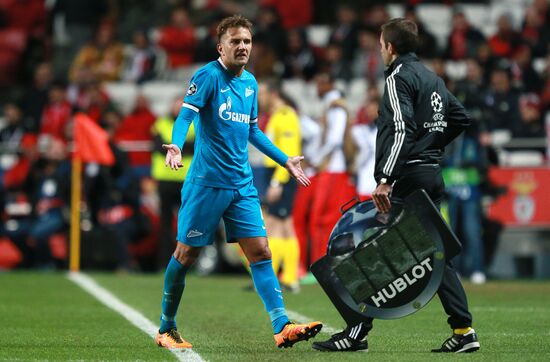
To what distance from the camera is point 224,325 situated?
10391mm

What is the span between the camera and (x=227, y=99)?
852 cm


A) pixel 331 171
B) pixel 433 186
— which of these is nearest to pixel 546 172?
pixel 331 171

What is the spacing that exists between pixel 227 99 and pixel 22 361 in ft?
7.02

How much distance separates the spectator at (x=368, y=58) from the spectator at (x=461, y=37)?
131cm

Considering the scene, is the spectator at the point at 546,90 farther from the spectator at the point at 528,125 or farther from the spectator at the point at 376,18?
the spectator at the point at 376,18

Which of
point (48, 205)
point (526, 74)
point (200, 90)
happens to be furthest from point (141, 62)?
point (200, 90)

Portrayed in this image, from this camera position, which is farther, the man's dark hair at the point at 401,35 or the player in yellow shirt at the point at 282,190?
the player in yellow shirt at the point at 282,190

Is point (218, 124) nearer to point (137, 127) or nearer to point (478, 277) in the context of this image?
point (478, 277)

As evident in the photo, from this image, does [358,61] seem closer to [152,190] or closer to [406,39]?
[152,190]

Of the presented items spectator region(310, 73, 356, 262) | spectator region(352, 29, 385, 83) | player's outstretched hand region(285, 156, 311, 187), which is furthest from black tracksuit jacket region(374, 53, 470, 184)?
spectator region(352, 29, 385, 83)

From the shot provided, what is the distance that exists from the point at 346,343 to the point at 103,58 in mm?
15206

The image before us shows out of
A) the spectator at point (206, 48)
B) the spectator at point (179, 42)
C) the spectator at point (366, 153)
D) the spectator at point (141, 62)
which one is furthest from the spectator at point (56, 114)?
the spectator at point (366, 153)

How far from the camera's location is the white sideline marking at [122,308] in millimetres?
8239

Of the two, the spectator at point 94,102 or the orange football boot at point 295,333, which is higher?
the spectator at point 94,102
